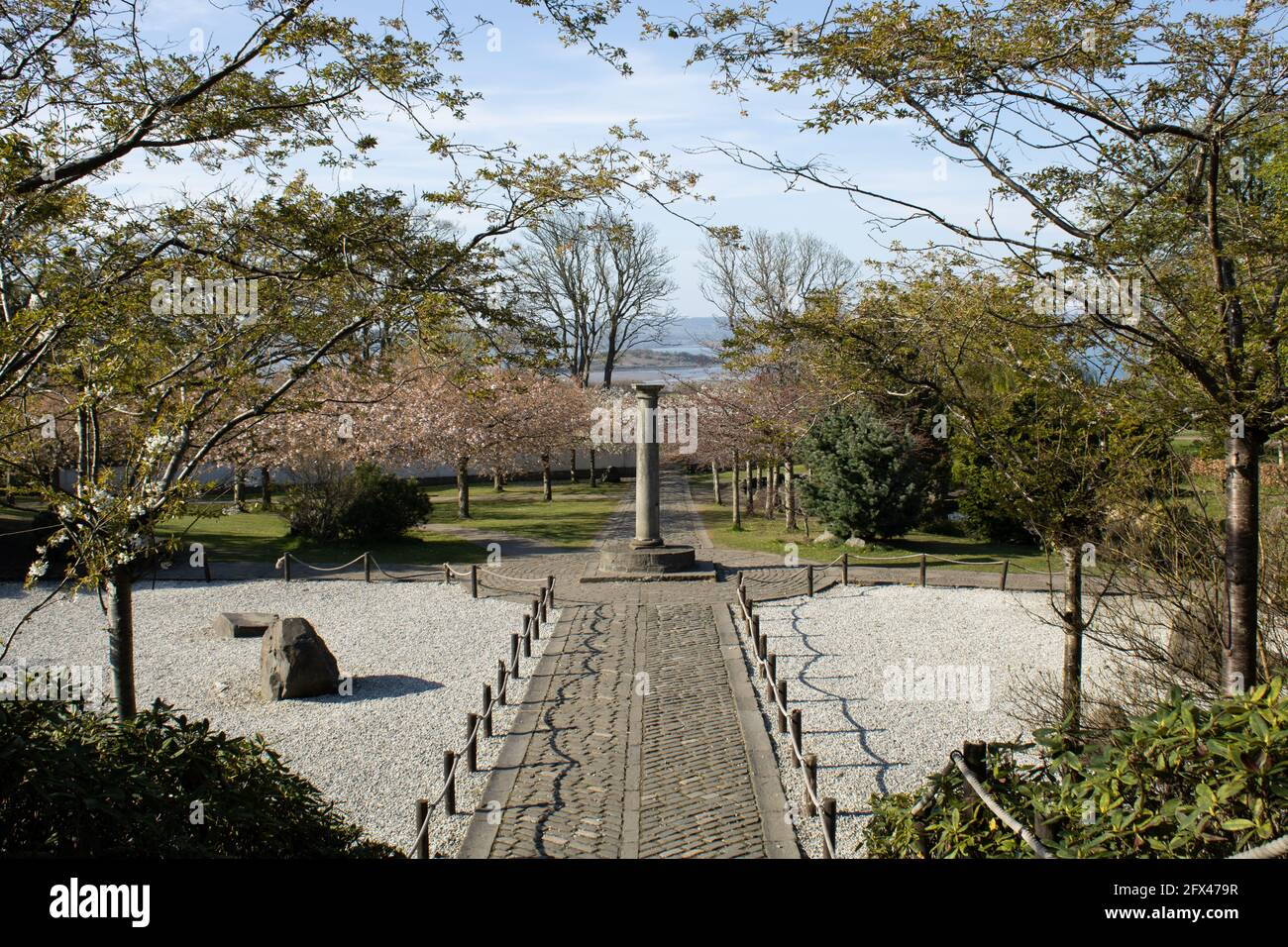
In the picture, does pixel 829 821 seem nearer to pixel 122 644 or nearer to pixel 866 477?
pixel 122 644

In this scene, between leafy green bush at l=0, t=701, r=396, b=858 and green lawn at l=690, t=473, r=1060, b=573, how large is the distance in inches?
643

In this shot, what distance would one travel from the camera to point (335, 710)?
1069 centimetres

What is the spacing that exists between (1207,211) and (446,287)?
5891mm

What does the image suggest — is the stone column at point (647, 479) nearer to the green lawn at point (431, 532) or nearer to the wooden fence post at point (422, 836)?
the green lawn at point (431, 532)

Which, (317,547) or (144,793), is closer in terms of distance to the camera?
(144,793)

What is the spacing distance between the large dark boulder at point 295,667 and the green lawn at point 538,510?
12.6 meters

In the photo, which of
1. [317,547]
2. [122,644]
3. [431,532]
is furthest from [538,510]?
[122,644]

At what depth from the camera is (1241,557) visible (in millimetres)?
5988

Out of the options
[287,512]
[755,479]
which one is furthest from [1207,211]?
[755,479]

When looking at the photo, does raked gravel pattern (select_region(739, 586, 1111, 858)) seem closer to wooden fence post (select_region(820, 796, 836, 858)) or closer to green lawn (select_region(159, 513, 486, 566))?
wooden fence post (select_region(820, 796, 836, 858))

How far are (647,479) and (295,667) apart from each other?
31.5 ft

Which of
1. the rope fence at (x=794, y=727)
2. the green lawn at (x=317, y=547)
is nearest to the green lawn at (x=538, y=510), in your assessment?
the green lawn at (x=317, y=547)

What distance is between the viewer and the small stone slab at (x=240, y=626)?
13938 millimetres

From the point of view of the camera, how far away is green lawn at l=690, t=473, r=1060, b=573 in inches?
822
